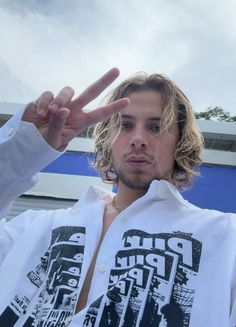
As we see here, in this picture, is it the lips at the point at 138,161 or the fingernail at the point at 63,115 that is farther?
the lips at the point at 138,161

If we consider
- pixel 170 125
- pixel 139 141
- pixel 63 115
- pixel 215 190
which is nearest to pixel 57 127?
pixel 63 115

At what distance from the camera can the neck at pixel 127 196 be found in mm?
1481

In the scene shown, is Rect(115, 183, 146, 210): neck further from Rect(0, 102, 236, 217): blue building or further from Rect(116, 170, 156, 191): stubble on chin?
Rect(0, 102, 236, 217): blue building

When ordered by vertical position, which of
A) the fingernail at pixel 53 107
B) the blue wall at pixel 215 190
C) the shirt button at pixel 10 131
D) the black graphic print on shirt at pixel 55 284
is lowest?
the black graphic print on shirt at pixel 55 284

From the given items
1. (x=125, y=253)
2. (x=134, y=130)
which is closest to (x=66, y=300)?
(x=125, y=253)

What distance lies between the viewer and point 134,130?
4.66ft

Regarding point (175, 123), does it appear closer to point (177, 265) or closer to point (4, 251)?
point (177, 265)

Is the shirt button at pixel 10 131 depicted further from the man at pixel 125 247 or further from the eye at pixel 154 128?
the eye at pixel 154 128

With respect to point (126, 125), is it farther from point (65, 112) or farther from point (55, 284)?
point (55, 284)

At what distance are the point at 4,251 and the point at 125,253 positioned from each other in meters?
0.50

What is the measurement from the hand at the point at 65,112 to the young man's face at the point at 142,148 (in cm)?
33

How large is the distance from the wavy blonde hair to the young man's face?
41 mm

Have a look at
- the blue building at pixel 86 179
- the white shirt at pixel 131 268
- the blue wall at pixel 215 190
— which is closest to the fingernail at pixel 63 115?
the white shirt at pixel 131 268

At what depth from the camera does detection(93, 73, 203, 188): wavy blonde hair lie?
5.07ft
